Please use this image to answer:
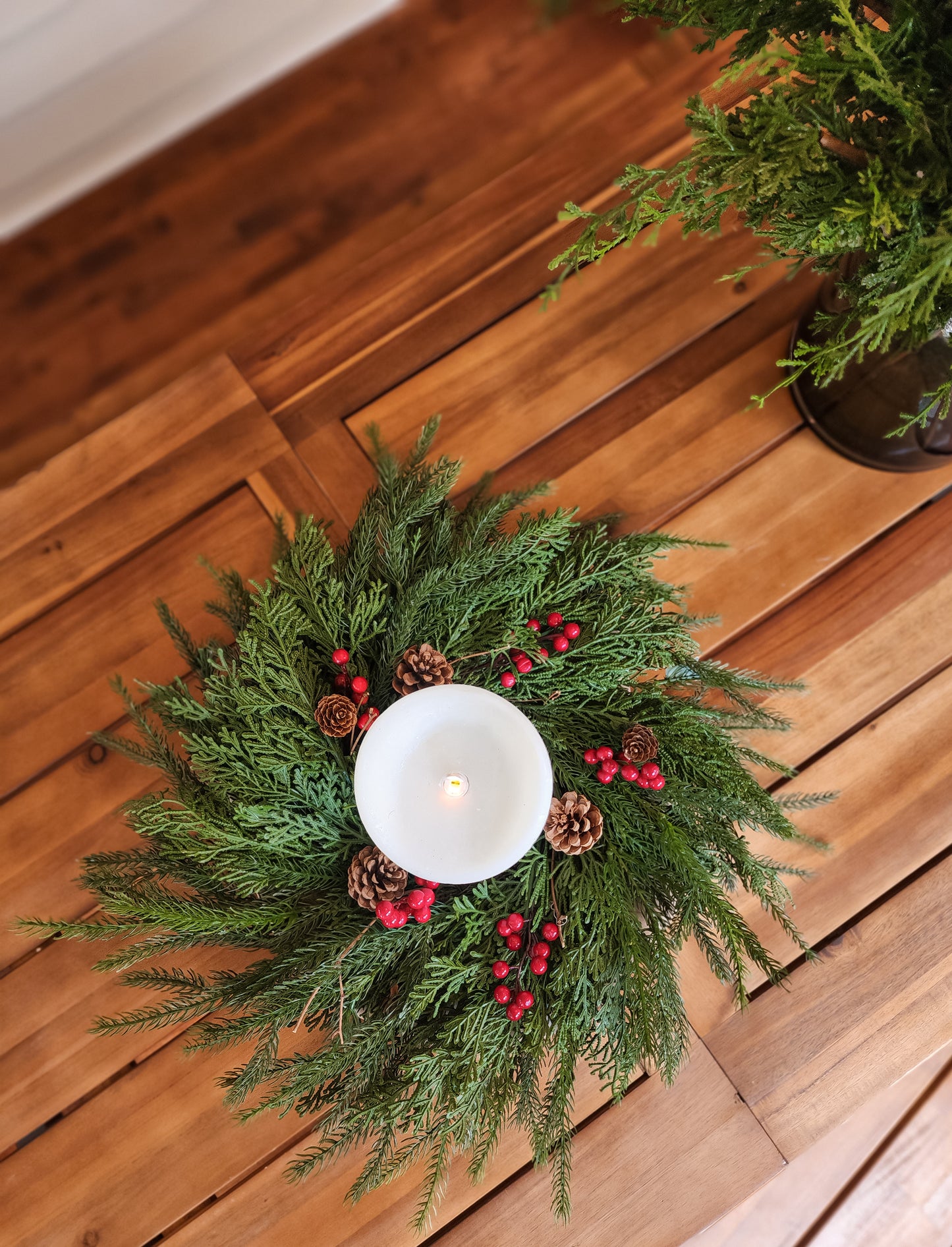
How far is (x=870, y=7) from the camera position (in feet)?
2.06


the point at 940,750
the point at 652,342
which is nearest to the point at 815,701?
the point at 940,750

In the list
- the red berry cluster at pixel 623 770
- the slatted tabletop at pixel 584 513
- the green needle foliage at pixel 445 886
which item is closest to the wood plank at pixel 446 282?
the slatted tabletop at pixel 584 513

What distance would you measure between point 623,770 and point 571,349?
495 millimetres

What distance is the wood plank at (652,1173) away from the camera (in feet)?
2.72

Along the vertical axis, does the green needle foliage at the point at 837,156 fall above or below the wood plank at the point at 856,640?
above

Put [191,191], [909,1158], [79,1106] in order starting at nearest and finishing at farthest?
1. [79,1106]
2. [909,1158]
3. [191,191]

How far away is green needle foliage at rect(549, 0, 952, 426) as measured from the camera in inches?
21.8

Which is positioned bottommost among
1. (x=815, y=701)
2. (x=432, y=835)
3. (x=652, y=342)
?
(x=815, y=701)

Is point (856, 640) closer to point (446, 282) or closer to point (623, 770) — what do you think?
point (623, 770)

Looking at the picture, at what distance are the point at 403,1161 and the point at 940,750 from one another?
0.64 m

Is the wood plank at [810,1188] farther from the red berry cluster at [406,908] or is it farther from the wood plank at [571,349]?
the wood plank at [571,349]

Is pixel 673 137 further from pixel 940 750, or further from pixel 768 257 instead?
pixel 940 750

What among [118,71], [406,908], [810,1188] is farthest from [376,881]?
[118,71]

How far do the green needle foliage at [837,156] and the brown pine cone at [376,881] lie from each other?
0.45 meters
